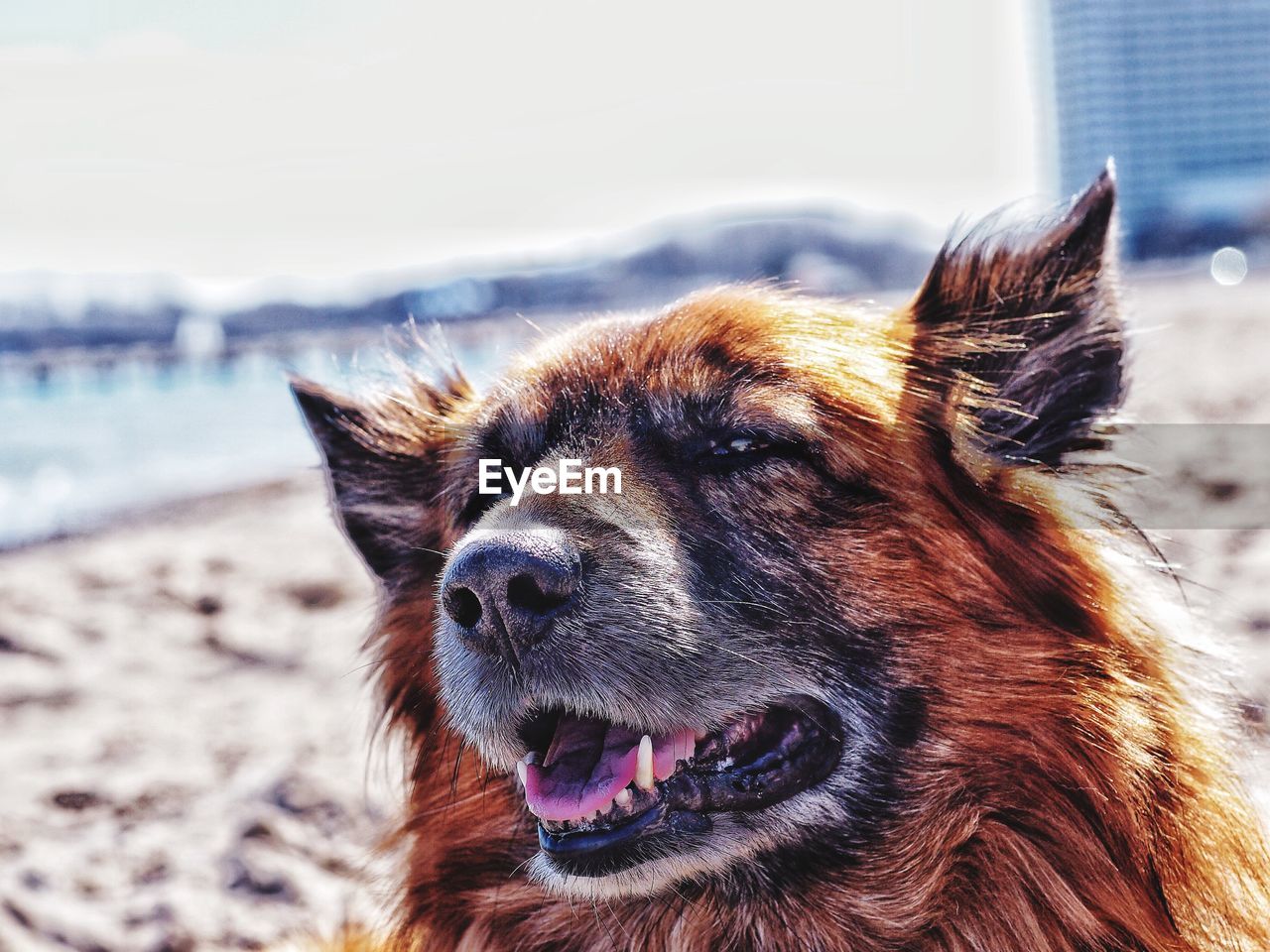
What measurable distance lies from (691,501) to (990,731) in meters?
0.73

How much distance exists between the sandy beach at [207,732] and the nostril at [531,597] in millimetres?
866

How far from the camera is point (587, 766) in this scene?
7.50ft

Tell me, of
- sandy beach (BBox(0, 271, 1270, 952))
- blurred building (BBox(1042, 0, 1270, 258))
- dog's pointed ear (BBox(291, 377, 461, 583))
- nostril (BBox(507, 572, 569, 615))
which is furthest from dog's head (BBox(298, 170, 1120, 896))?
blurred building (BBox(1042, 0, 1270, 258))

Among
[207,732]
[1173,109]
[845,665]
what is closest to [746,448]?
[845,665]

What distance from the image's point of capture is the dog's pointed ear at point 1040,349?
2.41 m

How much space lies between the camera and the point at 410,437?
308 cm

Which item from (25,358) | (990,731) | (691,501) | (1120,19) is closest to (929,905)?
(990,731)

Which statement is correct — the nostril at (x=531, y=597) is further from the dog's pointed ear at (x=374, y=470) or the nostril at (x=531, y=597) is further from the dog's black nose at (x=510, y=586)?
the dog's pointed ear at (x=374, y=470)

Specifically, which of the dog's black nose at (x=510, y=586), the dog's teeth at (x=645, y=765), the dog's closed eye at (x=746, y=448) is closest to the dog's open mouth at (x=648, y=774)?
the dog's teeth at (x=645, y=765)

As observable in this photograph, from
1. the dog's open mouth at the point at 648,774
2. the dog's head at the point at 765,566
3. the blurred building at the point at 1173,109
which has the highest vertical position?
the dog's head at the point at 765,566

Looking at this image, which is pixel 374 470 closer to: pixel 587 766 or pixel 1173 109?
pixel 587 766

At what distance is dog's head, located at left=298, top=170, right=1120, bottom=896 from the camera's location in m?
2.15

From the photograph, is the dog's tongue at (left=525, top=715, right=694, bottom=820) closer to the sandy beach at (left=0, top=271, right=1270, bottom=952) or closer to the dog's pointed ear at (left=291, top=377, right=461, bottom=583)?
the sandy beach at (left=0, top=271, right=1270, bottom=952)

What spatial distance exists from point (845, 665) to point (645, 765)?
1.41 feet
